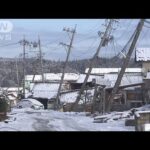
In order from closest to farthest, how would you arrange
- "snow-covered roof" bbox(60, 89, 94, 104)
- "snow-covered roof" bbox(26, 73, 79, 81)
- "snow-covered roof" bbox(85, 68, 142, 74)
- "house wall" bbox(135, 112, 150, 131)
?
1. "house wall" bbox(135, 112, 150, 131)
2. "snow-covered roof" bbox(85, 68, 142, 74)
3. "snow-covered roof" bbox(26, 73, 79, 81)
4. "snow-covered roof" bbox(60, 89, 94, 104)

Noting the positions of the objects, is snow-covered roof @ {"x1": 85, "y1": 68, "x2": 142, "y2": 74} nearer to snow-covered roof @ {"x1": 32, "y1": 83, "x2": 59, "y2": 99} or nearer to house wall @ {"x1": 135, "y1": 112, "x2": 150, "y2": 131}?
snow-covered roof @ {"x1": 32, "y1": 83, "x2": 59, "y2": 99}

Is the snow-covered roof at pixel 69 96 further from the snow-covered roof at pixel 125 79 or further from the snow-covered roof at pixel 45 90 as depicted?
the snow-covered roof at pixel 125 79

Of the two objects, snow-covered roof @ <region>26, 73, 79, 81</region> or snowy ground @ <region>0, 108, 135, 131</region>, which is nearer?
snowy ground @ <region>0, 108, 135, 131</region>

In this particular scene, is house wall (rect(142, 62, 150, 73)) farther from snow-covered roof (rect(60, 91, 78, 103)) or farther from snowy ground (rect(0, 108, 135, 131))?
snowy ground (rect(0, 108, 135, 131))

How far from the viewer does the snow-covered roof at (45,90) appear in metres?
11.9

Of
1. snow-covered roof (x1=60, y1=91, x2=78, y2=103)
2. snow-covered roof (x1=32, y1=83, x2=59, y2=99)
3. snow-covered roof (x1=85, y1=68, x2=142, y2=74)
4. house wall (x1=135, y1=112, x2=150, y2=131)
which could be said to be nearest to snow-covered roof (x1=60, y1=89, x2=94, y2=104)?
snow-covered roof (x1=60, y1=91, x2=78, y2=103)

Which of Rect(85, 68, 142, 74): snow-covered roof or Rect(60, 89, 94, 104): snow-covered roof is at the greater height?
Rect(85, 68, 142, 74): snow-covered roof

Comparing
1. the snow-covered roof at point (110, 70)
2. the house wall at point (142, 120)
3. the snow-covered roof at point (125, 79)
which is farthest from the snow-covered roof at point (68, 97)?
the house wall at point (142, 120)

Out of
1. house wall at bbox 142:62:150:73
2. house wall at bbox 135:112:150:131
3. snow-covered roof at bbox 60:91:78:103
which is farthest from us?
snow-covered roof at bbox 60:91:78:103

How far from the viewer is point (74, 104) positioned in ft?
41.7

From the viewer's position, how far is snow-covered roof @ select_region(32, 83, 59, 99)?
11852 millimetres

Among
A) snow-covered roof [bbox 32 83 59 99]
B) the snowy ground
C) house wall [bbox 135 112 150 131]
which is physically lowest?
the snowy ground

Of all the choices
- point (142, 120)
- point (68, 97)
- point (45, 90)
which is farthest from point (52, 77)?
point (142, 120)
